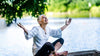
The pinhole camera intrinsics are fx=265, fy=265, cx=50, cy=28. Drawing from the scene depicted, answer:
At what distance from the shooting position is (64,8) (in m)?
45.7

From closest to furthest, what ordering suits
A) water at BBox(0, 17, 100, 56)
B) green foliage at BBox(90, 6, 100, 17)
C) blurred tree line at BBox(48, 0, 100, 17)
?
water at BBox(0, 17, 100, 56) → blurred tree line at BBox(48, 0, 100, 17) → green foliage at BBox(90, 6, 100, 17)

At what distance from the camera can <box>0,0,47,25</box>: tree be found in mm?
4797

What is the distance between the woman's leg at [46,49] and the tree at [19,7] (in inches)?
49.7

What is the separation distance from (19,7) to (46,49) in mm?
1494

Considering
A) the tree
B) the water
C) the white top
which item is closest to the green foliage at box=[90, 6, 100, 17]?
the water

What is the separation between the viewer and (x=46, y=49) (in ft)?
12.1

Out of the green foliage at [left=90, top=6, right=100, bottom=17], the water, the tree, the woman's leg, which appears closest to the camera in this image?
the woman's leg

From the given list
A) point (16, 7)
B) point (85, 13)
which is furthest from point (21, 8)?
point (85, 13)

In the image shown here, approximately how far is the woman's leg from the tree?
1.26m

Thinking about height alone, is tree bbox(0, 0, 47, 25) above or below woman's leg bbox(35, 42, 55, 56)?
above

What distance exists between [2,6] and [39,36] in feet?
4.51

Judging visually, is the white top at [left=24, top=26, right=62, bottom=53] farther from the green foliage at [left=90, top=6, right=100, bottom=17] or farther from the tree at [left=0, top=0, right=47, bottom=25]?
the green foliage at [left=90, top=6, right=100, bottom=17]

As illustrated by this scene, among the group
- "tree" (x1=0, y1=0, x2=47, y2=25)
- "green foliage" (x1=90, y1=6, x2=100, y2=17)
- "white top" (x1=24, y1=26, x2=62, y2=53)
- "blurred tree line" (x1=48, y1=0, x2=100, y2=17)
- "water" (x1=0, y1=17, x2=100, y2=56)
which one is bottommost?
"green foliage" (x1=90, y1=6, x2=100, y2=17)

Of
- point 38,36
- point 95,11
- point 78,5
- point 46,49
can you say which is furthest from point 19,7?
point 95,11
